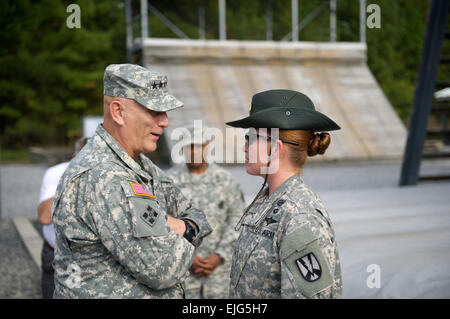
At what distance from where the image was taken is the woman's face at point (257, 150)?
2.21 metres

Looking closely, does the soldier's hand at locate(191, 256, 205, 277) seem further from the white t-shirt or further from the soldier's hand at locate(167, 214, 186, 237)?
the soldier's hand at locate(167, 214, 186, 237)

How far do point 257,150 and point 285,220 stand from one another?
13.9 inches

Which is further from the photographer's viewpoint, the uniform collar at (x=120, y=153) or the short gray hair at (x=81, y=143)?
the short gray hair at (x=81, y=143)

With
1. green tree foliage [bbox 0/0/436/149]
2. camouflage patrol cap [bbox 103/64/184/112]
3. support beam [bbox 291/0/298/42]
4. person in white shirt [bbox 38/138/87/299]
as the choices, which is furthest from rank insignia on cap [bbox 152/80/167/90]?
green tree foliage [bbox 0/0/436/149]

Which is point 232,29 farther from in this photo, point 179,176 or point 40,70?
point 179,176

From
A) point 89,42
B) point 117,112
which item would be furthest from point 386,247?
point 89,42

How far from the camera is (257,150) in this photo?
2242mm

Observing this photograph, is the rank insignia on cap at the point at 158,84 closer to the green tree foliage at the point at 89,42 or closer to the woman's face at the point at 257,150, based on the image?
the woman's face at the point at 257,150

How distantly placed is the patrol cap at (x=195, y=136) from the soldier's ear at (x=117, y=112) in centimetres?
222

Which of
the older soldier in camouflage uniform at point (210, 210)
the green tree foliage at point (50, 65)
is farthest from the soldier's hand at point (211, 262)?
the green tree foliage at point (50, 65)

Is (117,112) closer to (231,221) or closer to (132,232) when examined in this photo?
(132,232)

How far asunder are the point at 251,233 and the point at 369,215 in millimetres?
2684

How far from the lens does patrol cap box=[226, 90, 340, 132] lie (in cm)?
213

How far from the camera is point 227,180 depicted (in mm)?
4652
